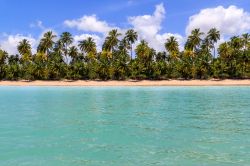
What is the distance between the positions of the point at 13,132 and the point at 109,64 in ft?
327

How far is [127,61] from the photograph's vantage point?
12125cm

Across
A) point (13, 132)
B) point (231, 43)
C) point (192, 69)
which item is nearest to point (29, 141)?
point (13, 132)

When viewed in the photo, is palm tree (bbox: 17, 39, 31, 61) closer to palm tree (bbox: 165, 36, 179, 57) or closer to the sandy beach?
the sandy beach

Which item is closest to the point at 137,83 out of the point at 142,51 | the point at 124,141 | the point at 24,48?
the point at 142,51

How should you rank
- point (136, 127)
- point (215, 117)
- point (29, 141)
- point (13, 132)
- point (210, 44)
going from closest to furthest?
point (29, 141) → point (13, 132) → point (136, 127) → point (215, 117) → point (210, 44)

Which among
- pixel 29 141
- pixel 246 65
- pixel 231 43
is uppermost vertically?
pixel 231 43

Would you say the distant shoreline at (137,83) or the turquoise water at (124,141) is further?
the distant shoreline at (137,83)

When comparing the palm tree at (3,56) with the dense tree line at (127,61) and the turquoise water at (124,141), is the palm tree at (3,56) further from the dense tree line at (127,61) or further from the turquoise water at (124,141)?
the turquoise water at (124,141)

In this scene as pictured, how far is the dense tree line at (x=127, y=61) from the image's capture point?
115 meters

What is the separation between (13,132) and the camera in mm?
21625

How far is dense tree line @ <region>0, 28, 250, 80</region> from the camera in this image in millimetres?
115188

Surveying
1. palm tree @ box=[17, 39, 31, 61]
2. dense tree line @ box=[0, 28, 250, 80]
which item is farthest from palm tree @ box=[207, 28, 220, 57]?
palm tree @ box=[17, 39, 31, 61]

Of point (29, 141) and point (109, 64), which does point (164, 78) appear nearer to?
point (109, 64)

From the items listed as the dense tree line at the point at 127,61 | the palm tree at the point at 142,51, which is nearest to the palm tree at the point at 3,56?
the dense tree line at the point at 127,61
